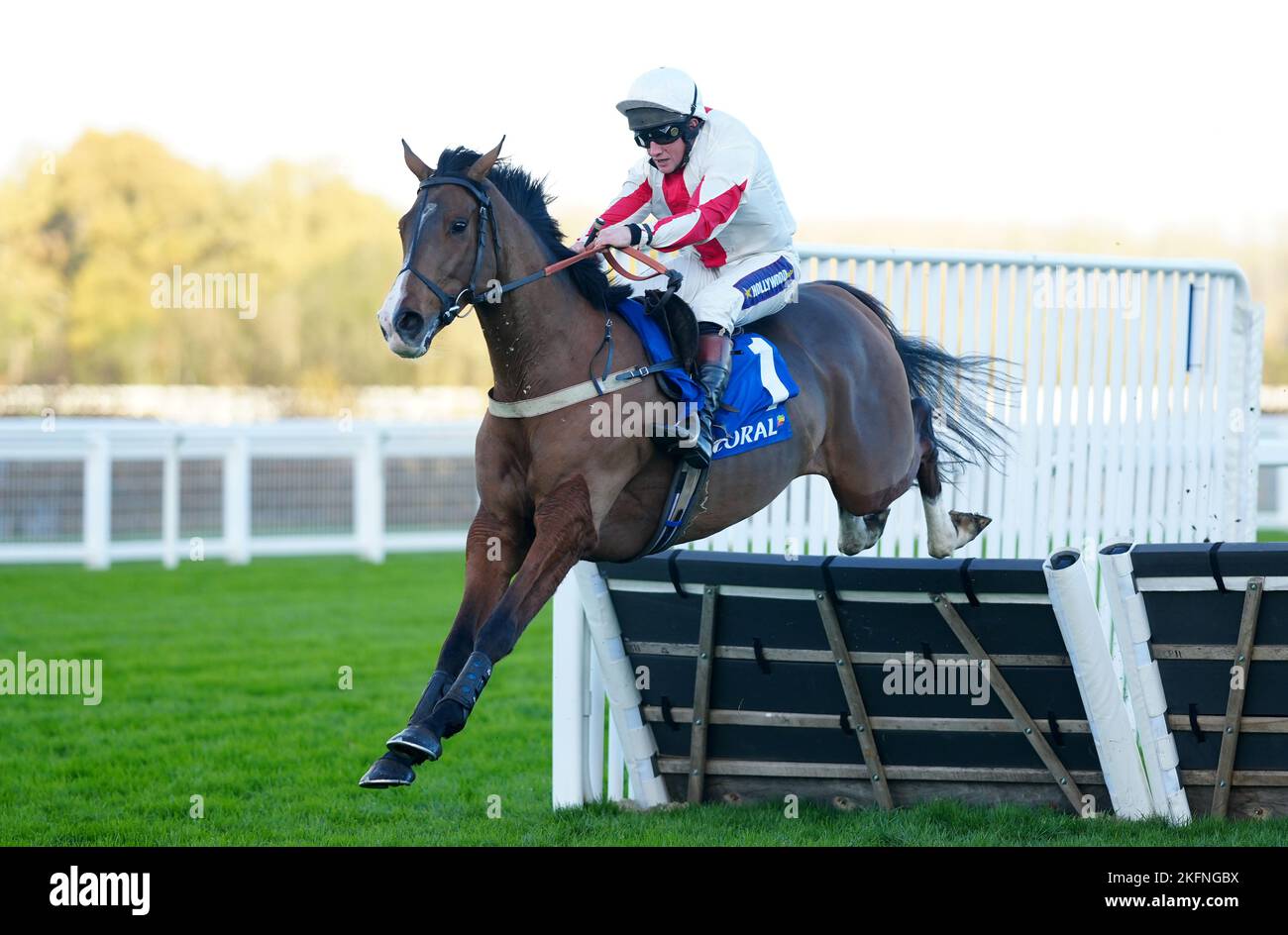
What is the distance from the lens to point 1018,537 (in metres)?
6.58

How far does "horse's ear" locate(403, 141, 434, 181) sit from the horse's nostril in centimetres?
57

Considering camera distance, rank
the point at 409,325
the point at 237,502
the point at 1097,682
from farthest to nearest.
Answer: the point at 237,502 < the point at 1097,682 < the point at 409,325

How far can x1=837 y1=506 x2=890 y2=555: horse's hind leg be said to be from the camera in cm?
597

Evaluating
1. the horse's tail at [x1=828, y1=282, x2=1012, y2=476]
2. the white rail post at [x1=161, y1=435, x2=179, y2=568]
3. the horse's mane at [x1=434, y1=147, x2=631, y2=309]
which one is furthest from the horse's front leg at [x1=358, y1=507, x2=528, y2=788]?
the white rail post at [x1=161, y1=435, x2=179, y2=568]

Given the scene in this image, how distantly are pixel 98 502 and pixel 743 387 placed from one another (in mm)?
10702

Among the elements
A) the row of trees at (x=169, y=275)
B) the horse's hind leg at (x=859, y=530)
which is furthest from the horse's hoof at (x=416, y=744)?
the row of trees at (x=169, y=275)

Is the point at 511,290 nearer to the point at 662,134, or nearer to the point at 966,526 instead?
the point at 662,134

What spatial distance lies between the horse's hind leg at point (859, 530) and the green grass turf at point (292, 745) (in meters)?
1.04

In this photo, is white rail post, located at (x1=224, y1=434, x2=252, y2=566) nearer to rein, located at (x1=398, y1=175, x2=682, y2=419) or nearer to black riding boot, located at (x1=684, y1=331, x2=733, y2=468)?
rein, located at (x1=398, y1=175, x2=682, y2=419)

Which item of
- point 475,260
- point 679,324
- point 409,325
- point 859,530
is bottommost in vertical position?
point 859,530

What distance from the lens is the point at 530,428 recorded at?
15.2ft

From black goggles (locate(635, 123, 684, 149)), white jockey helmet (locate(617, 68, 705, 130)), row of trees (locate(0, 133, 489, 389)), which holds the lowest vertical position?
black goggles (locate(635, 123, 684, 149))

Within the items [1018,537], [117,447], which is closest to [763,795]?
[1018,537]

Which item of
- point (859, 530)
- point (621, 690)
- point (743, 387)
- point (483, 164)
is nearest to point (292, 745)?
point (621, 690)
